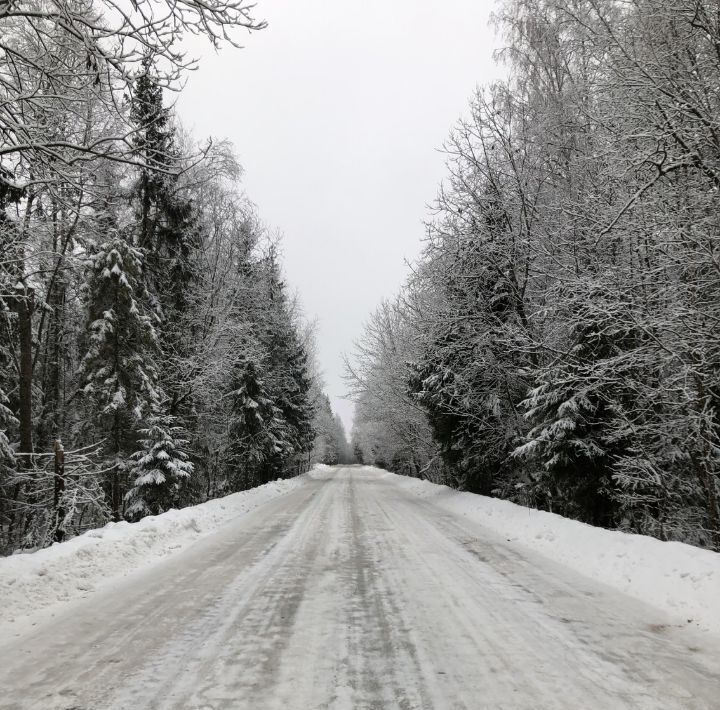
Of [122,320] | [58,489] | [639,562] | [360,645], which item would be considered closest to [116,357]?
[122,320]

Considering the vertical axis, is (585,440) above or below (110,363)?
below

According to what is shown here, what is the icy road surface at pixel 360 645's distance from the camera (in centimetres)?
303

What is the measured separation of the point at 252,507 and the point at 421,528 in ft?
23.7

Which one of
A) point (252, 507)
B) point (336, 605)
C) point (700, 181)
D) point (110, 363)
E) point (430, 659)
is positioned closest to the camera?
point (430, 659)

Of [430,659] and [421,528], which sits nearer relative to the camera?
[430,659]

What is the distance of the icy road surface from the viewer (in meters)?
3.03

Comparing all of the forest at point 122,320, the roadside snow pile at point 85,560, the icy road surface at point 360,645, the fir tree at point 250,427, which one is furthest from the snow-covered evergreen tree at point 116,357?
the fir tree at point 250,427

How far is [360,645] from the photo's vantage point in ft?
12.5

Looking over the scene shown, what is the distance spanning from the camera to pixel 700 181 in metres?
6.95

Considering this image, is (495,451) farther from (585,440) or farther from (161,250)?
(161,250)

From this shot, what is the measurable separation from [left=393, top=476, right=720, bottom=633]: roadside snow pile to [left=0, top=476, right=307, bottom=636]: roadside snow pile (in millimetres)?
5967

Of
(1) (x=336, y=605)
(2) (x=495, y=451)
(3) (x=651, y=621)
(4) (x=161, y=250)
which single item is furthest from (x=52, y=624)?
(4) (x=161, y=250)

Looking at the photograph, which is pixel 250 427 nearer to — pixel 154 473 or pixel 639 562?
pixel 154 473

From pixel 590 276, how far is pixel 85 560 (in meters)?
9.17
